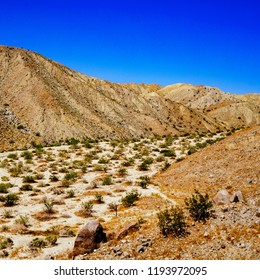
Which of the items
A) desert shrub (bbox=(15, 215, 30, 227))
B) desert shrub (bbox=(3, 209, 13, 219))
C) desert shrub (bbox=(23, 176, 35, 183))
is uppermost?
desert shrub (bbox=(23, 176, 35, 183))

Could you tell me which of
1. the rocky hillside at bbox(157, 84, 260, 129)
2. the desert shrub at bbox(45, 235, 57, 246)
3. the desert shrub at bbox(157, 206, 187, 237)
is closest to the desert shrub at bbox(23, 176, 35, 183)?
the desert shrub at bbox(45, 235, 57, 246)

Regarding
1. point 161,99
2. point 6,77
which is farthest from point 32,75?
point 161,99

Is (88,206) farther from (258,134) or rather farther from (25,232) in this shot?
(258,134)

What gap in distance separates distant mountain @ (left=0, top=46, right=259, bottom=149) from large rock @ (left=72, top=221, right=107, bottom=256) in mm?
38374

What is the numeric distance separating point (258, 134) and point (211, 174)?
23.7 feet

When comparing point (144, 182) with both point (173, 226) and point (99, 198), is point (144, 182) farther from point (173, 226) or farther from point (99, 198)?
point (173, 226)

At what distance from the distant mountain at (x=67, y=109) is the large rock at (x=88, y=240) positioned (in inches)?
1511

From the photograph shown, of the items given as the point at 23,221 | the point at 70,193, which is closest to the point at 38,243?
the point at 23,221

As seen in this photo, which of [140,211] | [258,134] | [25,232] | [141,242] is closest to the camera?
[141,242]

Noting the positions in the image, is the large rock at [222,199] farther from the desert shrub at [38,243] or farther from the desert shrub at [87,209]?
the desert shrub at [38,243]

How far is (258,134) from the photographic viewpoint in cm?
2702

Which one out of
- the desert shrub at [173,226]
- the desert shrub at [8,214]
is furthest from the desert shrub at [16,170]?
the desert shrub at [173,226]

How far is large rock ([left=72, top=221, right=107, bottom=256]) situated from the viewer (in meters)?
11.7

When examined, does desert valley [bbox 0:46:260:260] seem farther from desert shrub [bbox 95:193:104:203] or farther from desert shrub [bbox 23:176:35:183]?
desert shrub [bbox 23:176:35:183]
